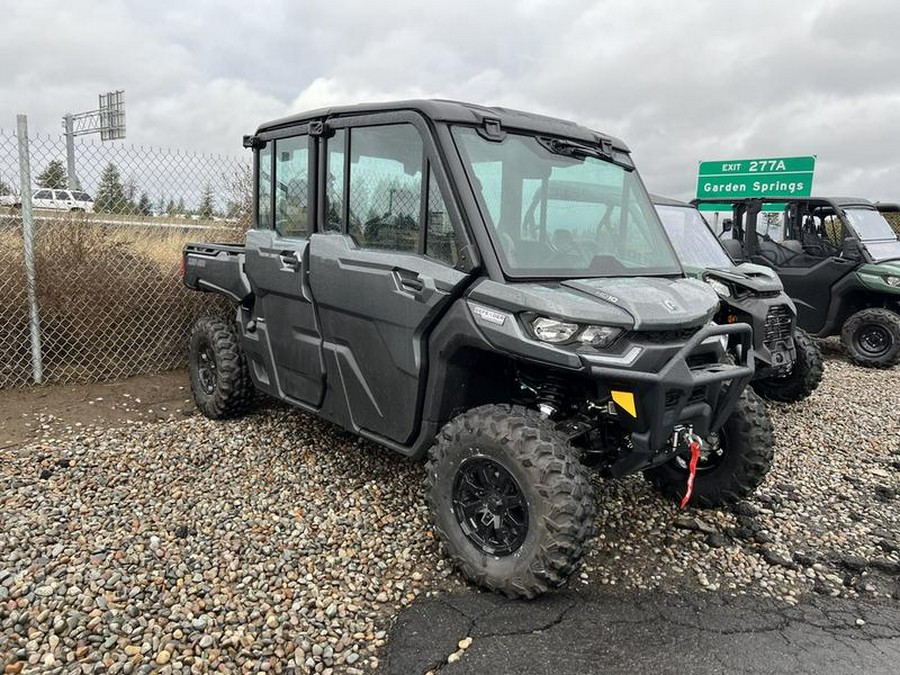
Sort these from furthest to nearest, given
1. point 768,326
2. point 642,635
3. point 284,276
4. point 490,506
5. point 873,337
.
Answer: point 873,337 → point 768,326 → point 284,276 → point 490,506 → point 642,635

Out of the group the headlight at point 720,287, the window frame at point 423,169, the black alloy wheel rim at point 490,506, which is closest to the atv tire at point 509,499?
the black alloy wheel rim at point 490,506

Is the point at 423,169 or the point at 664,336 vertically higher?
the point at 423,169

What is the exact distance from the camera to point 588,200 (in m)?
3.54

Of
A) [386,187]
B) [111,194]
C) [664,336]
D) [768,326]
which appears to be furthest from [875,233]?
[111,194]

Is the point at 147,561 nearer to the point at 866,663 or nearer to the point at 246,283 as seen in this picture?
the point at 246,283

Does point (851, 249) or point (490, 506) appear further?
point (851, 249)

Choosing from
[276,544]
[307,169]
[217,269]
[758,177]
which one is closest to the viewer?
[276,544]

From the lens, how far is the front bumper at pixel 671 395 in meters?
2.75

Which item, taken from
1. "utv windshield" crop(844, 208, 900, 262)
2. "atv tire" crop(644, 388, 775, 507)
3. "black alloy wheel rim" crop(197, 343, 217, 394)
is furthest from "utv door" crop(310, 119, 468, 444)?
"utv windshield" crop(844, 208, 900, 262)

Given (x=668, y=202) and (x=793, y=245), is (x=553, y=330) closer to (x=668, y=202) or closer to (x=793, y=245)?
(x=668, y=202)

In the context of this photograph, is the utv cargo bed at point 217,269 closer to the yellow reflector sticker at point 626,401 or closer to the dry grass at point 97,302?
the dry grass at point 97,302

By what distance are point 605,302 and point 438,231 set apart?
89 cm

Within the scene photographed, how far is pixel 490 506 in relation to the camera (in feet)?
9.86

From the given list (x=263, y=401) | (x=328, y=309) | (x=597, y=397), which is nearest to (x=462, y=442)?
(x=597, y=397)
